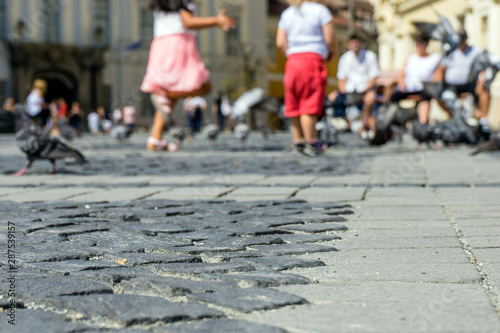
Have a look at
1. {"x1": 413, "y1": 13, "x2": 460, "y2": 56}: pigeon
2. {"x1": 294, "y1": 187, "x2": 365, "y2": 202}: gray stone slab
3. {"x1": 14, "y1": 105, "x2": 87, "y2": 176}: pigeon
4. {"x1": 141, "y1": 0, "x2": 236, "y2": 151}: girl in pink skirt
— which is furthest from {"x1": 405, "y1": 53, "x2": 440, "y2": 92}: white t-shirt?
{"x1": 294, "y1": 187, "x2": 365, "y2": 202}: gray stone slab

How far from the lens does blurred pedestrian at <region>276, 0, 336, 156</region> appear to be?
9.14m

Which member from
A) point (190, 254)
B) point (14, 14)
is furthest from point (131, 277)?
point (14, 14)

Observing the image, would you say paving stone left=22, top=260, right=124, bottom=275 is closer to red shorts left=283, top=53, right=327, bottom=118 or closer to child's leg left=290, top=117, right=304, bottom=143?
red shorts left=283, top=53, right=327, bottom=118

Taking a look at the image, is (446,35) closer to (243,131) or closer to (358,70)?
(358,70)

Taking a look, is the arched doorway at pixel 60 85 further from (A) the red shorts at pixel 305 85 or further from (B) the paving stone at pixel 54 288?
(B) the paving stone at pixel 54 288

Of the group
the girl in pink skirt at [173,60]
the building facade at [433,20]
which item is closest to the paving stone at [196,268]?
the girl in pink skirt at [173,60]

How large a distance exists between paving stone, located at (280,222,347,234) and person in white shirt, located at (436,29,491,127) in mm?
8597

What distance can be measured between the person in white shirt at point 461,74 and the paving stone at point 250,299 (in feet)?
33.2

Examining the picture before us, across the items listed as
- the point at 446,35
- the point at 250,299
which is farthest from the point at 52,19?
the point at 250,299

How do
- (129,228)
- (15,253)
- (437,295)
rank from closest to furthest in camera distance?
(437,295)
(15,253)
(129,228)

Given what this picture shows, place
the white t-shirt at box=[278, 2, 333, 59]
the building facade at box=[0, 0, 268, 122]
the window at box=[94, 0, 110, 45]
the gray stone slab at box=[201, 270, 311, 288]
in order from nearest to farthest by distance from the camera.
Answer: the gray stone slab at box=[201, 270, 311, 288]
the white t-shirt at box=[278, 2, 333, 59]
the building facade at box=[0, 0, 268, 122]
the window at box=[94, 0, 110, 45]

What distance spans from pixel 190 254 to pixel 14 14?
34.7 m

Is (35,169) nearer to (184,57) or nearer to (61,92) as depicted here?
(184,57)

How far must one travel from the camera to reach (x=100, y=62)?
125ft
